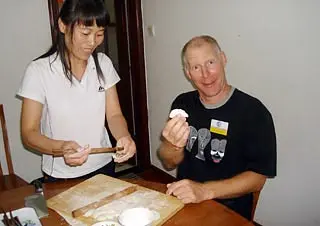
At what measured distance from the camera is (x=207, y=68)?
1.61 metres

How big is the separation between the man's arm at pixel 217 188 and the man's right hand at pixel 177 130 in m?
0.17

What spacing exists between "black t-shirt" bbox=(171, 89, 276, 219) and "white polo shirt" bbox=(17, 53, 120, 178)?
438mm

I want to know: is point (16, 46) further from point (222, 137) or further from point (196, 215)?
point (196, 215)

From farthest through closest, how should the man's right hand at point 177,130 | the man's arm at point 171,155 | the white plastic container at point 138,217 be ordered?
the man's arm at point 171,155
the man's right hand at point 177,130
the white plastic container at point 138,217

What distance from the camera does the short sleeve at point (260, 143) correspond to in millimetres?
1506

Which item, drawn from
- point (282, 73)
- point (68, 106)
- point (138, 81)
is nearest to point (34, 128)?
point (68, 106)

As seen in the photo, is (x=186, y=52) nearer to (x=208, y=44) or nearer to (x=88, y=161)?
(x=208, y=44)

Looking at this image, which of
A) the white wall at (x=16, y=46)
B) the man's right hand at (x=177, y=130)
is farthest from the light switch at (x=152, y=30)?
the man's right hand at (x=177, y=130)

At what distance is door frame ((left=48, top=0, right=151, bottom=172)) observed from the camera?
3.33m

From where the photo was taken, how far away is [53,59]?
1.61 meters

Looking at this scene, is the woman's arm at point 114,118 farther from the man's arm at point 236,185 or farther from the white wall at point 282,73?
the white wall at point 282,73

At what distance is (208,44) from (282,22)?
649mm

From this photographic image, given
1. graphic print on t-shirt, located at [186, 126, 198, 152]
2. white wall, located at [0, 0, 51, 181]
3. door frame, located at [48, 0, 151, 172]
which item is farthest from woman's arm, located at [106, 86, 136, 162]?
door frame, located at [48, 0, 151, 172]

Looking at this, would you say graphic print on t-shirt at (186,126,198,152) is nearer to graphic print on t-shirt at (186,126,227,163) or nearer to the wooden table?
graphic print on t-shirt at (186,126,227,163)
